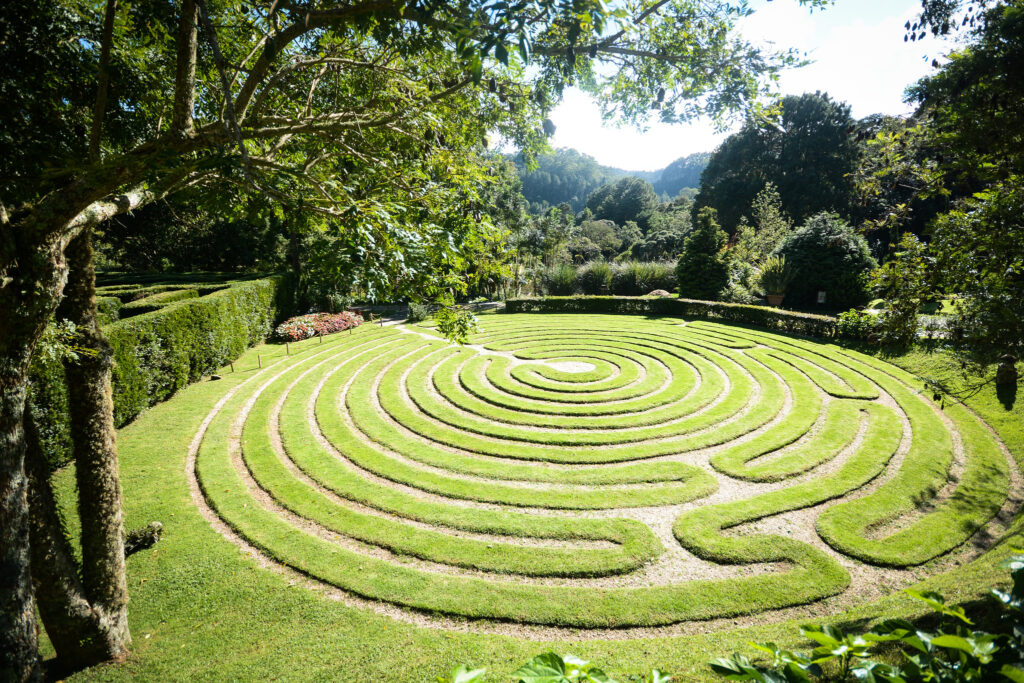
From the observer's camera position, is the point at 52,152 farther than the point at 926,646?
Yes

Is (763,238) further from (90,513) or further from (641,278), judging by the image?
(90,513)

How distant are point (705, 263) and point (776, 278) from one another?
4.20m

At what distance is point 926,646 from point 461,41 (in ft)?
15.2

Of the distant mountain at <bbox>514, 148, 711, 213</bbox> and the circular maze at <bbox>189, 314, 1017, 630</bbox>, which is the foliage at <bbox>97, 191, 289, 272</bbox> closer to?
the circular maze at <bbox>189, 314, 1017, 630</bbox>

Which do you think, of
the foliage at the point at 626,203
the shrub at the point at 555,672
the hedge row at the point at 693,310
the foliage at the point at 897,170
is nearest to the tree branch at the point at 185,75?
the shrub at the point at 555,672

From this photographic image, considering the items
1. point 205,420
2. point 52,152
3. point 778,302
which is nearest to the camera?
point 52,152

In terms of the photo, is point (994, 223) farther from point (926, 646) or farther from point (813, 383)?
point (813, 383)

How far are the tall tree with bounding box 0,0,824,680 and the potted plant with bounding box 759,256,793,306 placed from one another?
21.7 m

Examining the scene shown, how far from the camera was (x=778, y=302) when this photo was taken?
2667cm

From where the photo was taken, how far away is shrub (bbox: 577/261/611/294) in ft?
112

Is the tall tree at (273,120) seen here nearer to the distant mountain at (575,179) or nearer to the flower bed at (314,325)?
the flower bed at (314,325)

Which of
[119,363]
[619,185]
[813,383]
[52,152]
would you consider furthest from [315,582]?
[619,185]

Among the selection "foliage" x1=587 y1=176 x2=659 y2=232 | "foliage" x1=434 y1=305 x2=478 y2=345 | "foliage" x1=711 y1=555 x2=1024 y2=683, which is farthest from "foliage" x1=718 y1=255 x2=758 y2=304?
"foliage" x1=587 y1=176 x2=659 y2=232

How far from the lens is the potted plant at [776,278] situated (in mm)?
26031
